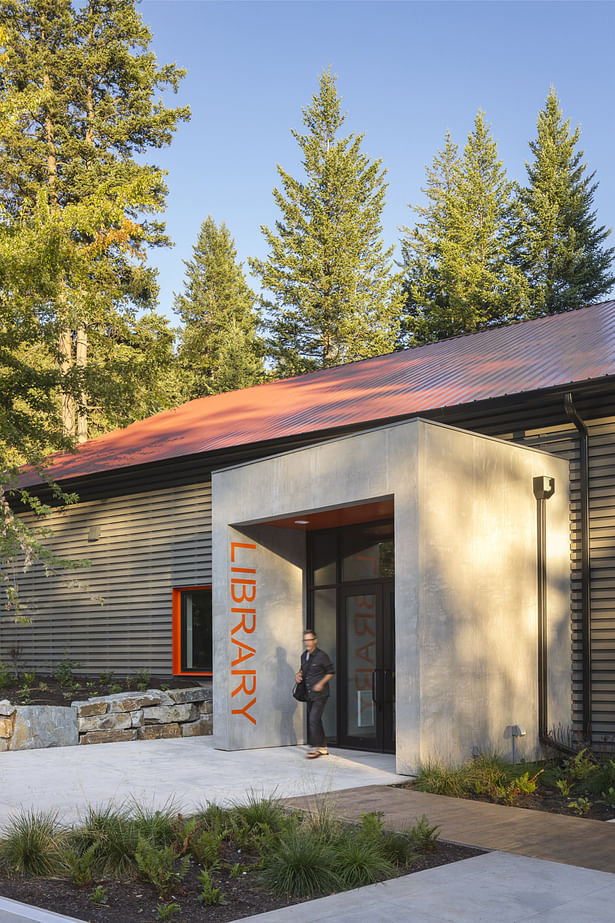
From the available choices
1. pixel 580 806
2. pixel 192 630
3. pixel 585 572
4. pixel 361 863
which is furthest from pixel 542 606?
pixel 192 630

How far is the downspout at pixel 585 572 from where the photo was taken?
1091 centimetres

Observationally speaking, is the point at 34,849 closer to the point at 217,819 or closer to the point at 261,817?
the point at 217,819

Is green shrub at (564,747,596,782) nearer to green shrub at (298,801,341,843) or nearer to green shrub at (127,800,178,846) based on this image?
green shrub at (298,801,341,843)

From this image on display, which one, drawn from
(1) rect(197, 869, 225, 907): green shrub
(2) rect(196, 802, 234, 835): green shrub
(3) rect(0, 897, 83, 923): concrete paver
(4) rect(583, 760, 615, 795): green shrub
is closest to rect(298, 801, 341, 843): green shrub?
(2) rect(196, 802, 234, 835): green shrub

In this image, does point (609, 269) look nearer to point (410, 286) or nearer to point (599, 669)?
point (410, 286)

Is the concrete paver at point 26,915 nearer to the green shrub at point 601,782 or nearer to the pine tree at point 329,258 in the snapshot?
Result: the green shrub at point 601,782

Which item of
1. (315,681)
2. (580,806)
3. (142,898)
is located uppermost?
(315,681)

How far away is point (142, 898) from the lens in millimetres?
5641

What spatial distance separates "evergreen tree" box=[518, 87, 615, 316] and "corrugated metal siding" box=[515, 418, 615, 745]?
2507 centimetres

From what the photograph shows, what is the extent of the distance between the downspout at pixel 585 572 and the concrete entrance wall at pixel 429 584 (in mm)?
248

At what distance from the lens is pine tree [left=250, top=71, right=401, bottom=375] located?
37344 millimetres

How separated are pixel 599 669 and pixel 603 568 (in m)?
1.18

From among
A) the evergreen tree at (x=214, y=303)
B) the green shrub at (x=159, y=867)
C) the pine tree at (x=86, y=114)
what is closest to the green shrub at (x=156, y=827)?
the green shrub at (x=159, y=867)

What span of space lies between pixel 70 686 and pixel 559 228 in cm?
2912
